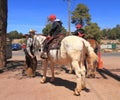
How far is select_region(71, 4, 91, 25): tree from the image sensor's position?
64.9 m

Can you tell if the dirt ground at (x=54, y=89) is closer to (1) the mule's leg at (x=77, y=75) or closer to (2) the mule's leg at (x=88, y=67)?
(1) the mule's leg at (x=77, y=75)

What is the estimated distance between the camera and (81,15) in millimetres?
65250

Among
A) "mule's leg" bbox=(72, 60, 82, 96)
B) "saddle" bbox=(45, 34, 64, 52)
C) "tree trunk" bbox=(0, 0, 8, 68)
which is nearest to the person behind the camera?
"mule's leg" bbox=(72, 60, 82, 96)

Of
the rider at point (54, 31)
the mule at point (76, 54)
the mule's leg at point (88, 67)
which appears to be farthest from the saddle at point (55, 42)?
the mule's leg at point (88, 67)

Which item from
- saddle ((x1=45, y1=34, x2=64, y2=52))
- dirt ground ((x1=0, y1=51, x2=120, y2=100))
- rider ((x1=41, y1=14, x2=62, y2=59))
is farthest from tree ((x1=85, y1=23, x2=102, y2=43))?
saddle ((x1=45, y1=34, x2=64, y2=52))

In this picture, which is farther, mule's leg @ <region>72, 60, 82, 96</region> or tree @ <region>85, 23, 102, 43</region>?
tree @ <region>85, 23, 102, 43</region>

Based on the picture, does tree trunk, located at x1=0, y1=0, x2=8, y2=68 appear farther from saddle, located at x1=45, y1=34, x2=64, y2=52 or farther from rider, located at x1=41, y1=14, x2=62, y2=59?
saddle, located at x1=45, y1=34, x2=64, y2=52

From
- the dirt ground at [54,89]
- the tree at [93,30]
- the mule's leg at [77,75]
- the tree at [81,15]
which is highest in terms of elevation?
the tree at [81,15]

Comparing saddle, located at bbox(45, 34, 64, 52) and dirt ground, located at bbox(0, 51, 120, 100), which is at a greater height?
saddle, located at bbox(45, 34, 64, 52)

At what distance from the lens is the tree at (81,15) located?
64.9 meters

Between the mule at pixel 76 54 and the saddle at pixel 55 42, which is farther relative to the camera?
the saddle at pixel 55 42

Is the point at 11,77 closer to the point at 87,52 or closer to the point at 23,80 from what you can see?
the point at 23,80

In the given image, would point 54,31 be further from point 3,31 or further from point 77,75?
Result: point 3,31

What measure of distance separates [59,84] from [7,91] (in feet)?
7.38
